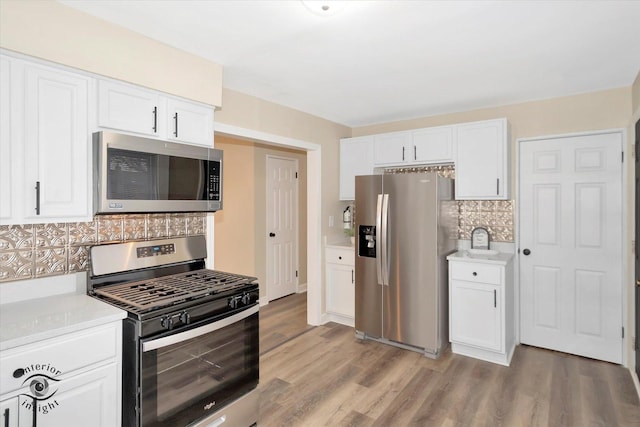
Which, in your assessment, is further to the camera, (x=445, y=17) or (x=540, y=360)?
(x=540, y=360)

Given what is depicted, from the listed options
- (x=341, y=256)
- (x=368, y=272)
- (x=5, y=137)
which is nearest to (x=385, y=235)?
(x=368, y=272)

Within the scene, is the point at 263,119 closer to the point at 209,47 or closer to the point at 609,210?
the point at 209,47

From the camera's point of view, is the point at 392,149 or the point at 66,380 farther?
the point at 392,149

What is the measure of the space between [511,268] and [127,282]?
130 inches

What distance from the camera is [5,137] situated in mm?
1659

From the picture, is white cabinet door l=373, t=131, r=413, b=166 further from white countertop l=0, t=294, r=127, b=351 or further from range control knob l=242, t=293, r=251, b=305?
white countertop l=0, t=294, r=127, b=351

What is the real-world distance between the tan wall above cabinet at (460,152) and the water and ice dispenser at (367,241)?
2.79 feet

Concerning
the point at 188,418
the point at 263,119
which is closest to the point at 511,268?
the point at 263,119

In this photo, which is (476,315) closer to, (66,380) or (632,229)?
(632,229)

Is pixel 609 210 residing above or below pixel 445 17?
below

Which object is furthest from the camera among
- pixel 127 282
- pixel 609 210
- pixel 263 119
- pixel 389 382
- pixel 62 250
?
pixel 263 119

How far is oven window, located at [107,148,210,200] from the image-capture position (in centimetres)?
199

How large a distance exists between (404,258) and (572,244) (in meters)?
1.57

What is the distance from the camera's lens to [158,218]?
8.27ft
